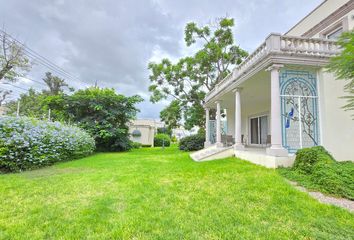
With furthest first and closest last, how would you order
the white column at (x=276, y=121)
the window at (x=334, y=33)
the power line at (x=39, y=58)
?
the power line at (x=39, y=58)
the window at (x=334, y=33)
the white column at (x=276, y=121)

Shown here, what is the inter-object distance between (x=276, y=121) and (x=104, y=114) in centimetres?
1354

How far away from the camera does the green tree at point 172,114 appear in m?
18.7

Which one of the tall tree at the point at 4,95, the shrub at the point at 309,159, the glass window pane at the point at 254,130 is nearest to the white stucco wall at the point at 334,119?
the shrub at the point at 309,159

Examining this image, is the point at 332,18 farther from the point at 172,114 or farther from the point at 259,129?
the point at 172,114

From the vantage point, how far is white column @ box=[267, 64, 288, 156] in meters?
6.32

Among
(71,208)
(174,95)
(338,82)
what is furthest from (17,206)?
(174,95)

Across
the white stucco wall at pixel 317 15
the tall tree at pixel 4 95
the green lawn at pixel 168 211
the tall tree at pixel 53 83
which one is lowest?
the green lawn at pixel 168 211

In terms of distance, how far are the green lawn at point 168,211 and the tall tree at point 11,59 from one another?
19050mm

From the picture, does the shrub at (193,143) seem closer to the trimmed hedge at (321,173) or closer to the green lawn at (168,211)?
A: the trimmed hedge at (321,173)

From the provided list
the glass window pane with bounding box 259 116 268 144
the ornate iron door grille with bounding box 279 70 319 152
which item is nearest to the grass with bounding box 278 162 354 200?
the ornate iron door grille with bounding box 279 70 319 152

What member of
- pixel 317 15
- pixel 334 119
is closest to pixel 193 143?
pixel 334 119

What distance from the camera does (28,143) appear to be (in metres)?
7.27

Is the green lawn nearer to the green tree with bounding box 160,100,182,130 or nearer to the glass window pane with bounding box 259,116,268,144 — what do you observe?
the glass window pane with bounding box 259,116,268,144

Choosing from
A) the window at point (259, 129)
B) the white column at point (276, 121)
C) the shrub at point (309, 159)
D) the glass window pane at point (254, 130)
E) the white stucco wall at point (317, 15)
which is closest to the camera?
the shrub at point (309, 159)
